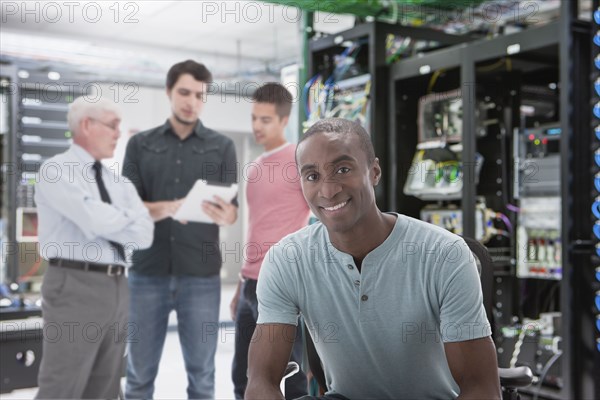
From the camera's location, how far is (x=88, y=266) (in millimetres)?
2975

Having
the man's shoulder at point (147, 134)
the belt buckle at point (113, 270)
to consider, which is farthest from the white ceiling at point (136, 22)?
the belt buckle at point (113, 270)

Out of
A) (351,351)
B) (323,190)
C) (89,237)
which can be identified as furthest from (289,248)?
(89,237)

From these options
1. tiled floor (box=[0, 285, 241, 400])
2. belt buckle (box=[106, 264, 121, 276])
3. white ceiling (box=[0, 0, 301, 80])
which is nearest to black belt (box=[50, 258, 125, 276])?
belt buckle (box=[106, 264, 121, 276])

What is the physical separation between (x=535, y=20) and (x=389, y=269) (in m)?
5.35

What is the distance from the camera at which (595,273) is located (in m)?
3.43

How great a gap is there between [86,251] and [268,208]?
0.89m

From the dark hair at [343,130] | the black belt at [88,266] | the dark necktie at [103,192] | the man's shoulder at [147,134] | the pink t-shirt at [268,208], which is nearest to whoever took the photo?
the dark hair at [343,130]

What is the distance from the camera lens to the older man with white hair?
2.96 meters

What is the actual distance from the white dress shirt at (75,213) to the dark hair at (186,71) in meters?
0.55

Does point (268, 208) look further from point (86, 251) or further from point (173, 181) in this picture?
point (86, 251)

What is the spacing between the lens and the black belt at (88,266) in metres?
2.95

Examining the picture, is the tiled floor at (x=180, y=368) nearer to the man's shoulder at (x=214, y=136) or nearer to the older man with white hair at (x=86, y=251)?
the older man with white hair at (x=86, y=251)

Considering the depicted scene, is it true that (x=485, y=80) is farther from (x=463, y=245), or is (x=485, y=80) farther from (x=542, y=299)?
(x=463, y=245)

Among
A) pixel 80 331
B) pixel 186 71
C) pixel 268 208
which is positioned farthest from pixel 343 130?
pixel 80 331
